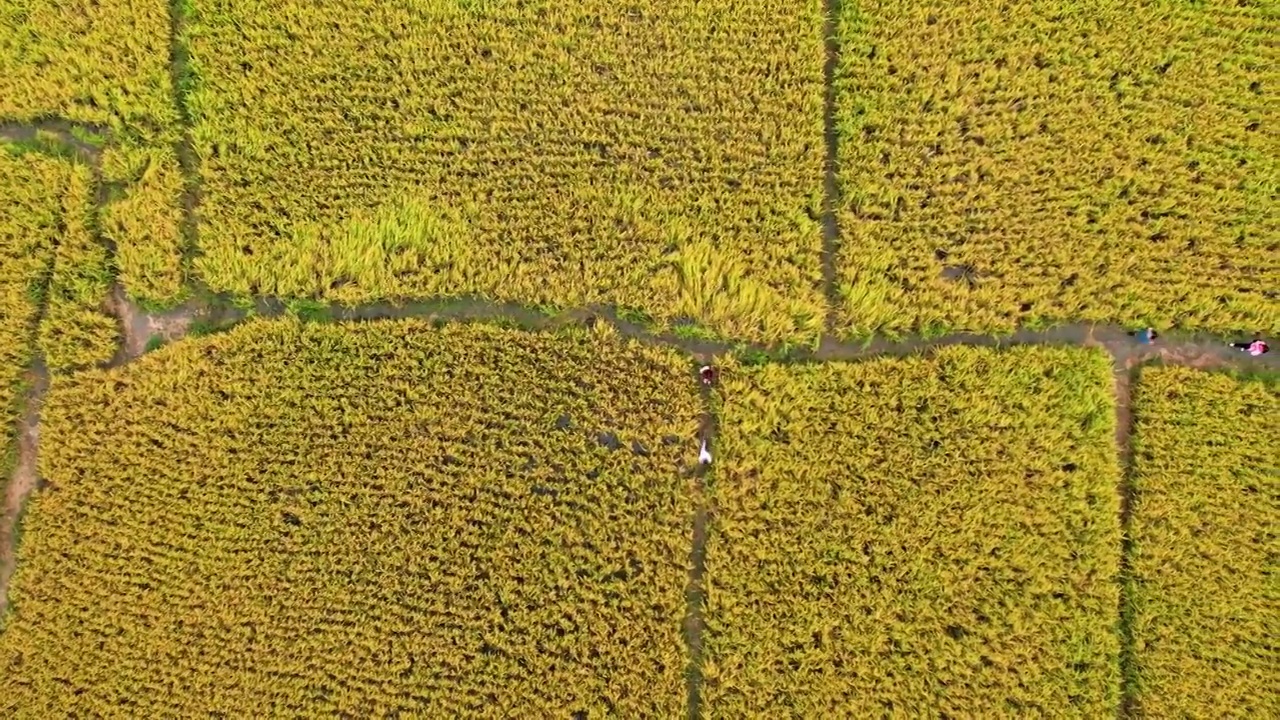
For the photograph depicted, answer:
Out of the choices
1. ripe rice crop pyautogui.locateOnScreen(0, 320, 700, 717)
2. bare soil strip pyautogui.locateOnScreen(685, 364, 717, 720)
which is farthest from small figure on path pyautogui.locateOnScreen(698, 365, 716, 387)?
ripe rice crop pyautogui.locateOnScreen(0, 320, 700, 717)

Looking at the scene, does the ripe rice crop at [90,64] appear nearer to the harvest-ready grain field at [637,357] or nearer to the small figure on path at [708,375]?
the harvest-ready grain field at [637,357]

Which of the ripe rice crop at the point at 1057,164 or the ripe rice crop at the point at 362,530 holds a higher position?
the ripe rice crop at the point at 1057,164

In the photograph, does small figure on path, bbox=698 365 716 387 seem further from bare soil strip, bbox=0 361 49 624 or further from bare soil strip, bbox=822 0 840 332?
bare soil strip, bbox=0 361 49 624

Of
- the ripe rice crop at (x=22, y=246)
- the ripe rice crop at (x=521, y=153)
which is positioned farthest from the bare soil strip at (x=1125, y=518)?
the ripe rice crop at (x=22, y=246)

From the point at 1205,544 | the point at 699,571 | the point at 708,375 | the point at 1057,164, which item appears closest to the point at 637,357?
the point at 708,375

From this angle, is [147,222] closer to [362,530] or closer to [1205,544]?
[362,530]

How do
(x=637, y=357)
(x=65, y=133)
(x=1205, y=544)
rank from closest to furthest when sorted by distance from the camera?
(x=1205, y=544)
(x=637, y=357)
(x=65, y=133)
